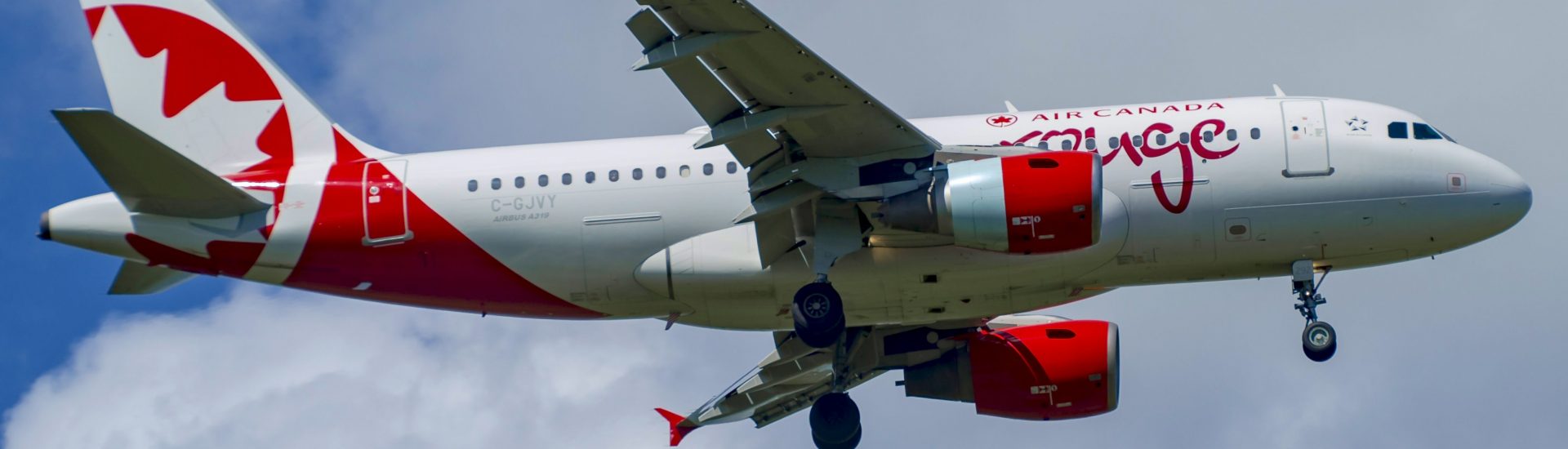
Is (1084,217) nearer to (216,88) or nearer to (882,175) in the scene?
(882,175)

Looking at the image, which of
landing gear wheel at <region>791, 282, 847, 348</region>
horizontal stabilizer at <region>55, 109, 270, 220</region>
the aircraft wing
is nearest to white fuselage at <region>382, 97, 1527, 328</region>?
landing gear wheel at <region>791, 282, 847, 348</region>

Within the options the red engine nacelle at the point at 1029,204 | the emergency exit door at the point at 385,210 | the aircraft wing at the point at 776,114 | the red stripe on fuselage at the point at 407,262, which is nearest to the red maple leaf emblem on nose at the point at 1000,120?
the aircraft wing at the point at 776,114

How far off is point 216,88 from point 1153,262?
17.0 metres

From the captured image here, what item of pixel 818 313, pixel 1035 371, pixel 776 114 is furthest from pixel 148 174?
pixel 1035 371

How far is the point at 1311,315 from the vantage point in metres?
33.2

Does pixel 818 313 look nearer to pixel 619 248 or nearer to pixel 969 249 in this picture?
pixel 969 249

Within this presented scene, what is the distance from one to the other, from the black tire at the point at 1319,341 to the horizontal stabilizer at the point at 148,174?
17.9m

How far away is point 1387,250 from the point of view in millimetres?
32688

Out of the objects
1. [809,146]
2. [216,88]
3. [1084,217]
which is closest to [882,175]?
[809,146]

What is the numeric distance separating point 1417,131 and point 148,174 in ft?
69.6

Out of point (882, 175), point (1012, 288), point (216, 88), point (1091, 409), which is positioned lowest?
point (1091, 409)

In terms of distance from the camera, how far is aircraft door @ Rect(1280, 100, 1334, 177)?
31953mm

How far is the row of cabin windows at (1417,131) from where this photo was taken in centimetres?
3275

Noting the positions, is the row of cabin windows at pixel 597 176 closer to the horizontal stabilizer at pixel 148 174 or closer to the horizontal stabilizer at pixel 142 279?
the horizontal stabilizer at pixel 148 174
